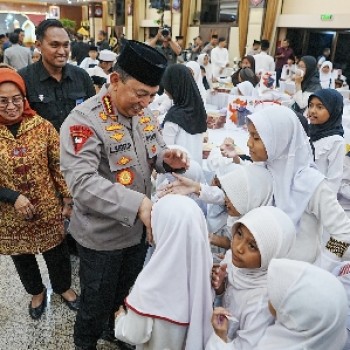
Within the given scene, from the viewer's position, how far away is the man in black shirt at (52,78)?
6.84 feet

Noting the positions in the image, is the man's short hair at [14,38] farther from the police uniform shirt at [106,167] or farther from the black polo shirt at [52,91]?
the police uniform shirt at [106,167]

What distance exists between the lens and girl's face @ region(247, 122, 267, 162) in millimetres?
1556

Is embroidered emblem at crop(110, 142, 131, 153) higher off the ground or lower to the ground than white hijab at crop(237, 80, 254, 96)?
higher

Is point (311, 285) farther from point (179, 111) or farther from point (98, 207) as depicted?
point (179, 111)

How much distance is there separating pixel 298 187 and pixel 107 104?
0.89 metres

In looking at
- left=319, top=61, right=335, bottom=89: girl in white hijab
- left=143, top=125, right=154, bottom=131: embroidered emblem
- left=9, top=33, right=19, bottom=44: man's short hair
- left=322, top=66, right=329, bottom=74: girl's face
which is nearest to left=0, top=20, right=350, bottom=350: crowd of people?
left=143, top=125, right=154, bottom=131: embroidered emblem

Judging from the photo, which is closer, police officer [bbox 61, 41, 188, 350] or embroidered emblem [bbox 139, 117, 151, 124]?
police officer [bbox 61, 41, 188, 350]

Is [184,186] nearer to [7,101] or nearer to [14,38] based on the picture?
[7,101]

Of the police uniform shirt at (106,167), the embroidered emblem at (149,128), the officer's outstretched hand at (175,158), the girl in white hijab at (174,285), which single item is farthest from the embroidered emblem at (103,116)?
the girl in white hijab at (174,285)

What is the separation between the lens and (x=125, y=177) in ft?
Answer: 4.64

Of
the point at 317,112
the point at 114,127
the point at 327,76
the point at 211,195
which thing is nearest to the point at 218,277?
the point at 211,195

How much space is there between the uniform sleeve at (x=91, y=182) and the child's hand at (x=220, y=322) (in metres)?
0.41

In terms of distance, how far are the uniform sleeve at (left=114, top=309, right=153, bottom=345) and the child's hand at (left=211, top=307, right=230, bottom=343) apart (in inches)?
8.1

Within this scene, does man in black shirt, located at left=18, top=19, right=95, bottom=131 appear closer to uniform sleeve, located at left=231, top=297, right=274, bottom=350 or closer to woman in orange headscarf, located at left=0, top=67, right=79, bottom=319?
woman in orange headscarf, located at left=0, top=67, right=79, bottom=319
